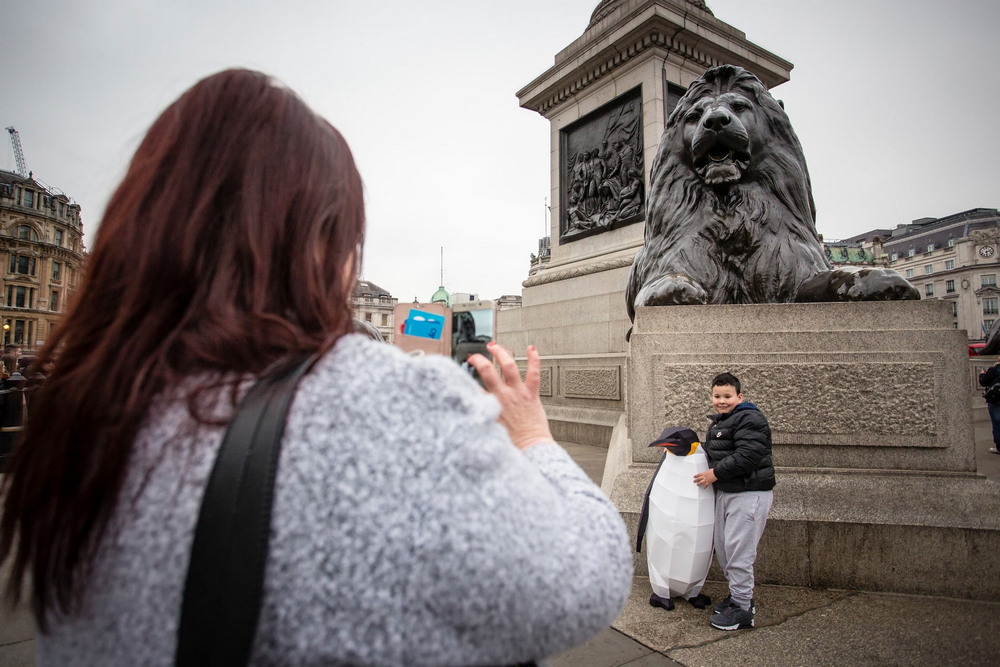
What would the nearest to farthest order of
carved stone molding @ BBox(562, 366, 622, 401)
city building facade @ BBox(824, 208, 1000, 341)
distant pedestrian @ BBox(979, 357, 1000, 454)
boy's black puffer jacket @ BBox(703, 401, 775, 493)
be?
1. boy's black puffer jacket @ BBox(703, 401, 775, 493)
2. carved stone molding @ BBox(562, 366, 622, 401)
3. distant pedestrian @ BBox(979, 357, 1000, 454)
4. city building facade @ BBox(824, 208, 1000, 341)

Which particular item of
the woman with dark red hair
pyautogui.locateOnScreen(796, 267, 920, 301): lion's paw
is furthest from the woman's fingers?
pyautogui.locateOnScreen(796, 267, 920, 301): lion's paw

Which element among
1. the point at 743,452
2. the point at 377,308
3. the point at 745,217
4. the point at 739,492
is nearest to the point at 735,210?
the point at 745,217

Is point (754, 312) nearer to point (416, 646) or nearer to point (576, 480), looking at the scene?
point (576, 480)

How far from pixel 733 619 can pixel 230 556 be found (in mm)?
2734

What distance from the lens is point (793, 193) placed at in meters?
4.09

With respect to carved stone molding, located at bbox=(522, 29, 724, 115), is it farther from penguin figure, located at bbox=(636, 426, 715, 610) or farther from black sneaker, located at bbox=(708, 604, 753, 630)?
black sneaker, located at bbox=(708, 604, 753, 630)

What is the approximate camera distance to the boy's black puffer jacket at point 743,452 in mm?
2811

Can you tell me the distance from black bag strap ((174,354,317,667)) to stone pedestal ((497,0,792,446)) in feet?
22.7

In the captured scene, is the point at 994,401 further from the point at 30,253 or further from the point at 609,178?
the point at 30,253

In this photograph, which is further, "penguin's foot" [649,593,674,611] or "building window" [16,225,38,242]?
"building window" [16,225,38,242]

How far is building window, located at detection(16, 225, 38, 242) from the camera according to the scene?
1919 inches

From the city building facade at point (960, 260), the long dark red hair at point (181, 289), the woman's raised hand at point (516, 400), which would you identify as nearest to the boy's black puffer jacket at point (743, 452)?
the woman's raised hand at point (516, 400)

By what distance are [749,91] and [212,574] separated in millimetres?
4726

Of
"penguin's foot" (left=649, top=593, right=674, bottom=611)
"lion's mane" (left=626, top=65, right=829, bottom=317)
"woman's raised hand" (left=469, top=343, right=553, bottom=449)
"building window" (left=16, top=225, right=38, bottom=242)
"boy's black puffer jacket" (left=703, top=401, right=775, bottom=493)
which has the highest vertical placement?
"building window" (left=16, top=225, right=38, bottom=242)
